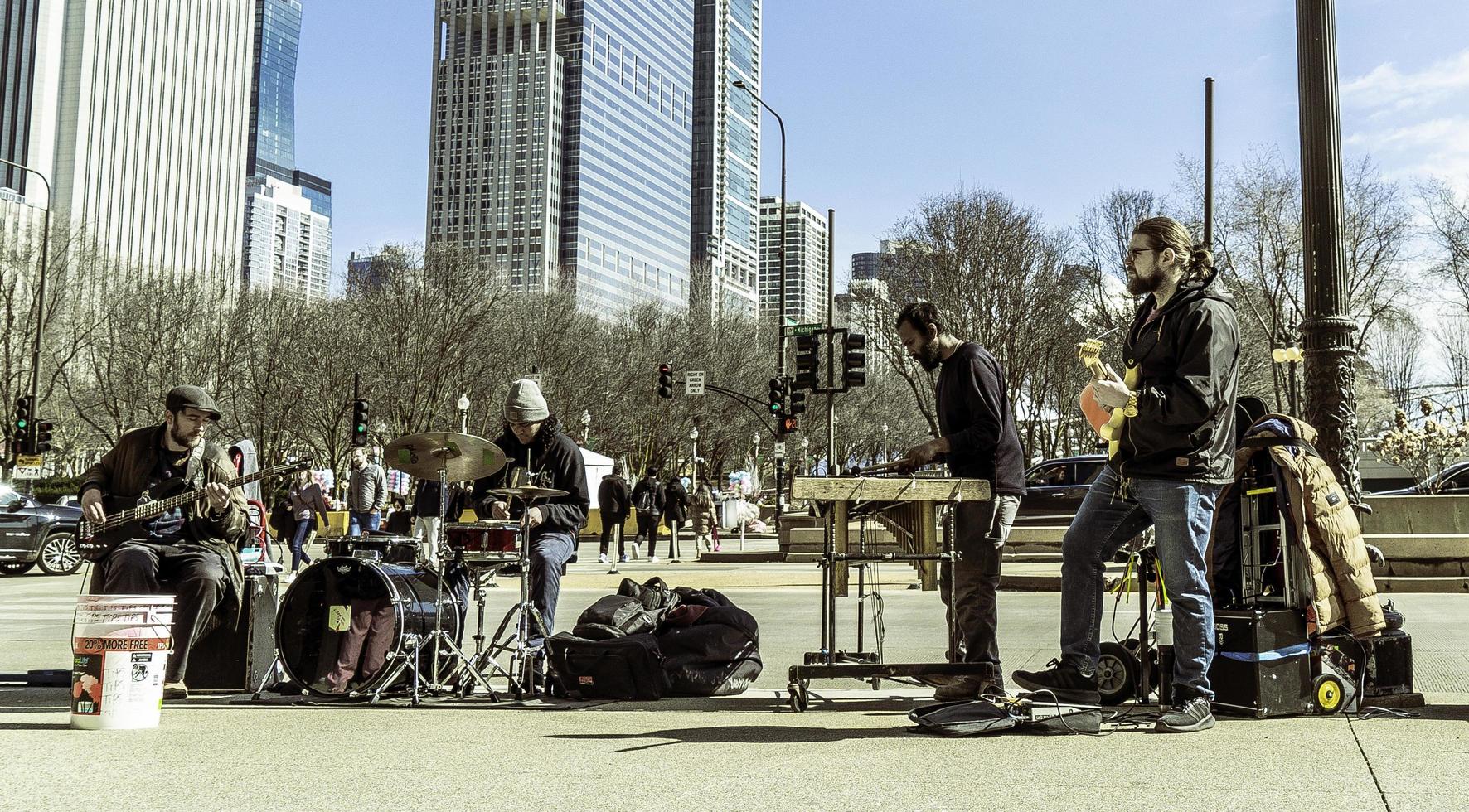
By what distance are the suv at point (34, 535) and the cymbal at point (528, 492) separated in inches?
643

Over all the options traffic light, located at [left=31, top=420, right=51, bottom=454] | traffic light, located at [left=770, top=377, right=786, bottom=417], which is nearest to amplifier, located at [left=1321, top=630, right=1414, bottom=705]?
traffic light, located at [left=770, top=377, right=786, bottom=417]

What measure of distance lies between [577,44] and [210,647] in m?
170

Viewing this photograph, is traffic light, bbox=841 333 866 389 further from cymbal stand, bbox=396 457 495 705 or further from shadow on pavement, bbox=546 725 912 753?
shadow on pavement, bbox=546 725 912 753

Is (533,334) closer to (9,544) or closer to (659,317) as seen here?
(659,317)

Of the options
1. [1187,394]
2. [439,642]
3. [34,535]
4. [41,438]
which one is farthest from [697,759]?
[41,438]

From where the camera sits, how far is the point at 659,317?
2586 inches

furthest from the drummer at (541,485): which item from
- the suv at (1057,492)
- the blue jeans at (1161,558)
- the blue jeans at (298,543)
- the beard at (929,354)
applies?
the suv at (1057,492)

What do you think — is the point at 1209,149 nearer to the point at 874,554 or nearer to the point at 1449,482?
the point at 1449,482

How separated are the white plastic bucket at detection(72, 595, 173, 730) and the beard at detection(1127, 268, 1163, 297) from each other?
4988 mm

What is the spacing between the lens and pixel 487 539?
714 cm

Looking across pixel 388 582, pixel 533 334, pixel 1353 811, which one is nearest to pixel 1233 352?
pixel 1353 811

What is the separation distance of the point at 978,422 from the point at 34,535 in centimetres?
1934

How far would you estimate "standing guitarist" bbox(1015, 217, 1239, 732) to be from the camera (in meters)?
5.57

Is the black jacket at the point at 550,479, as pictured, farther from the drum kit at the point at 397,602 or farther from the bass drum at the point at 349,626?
the bass drum at the point at 349,626
